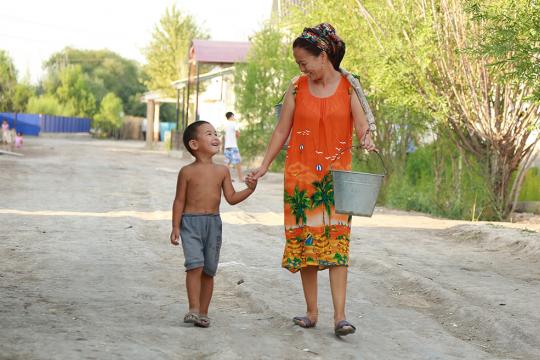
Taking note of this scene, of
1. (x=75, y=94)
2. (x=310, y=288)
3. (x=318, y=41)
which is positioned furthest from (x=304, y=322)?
(x=75, y=94)

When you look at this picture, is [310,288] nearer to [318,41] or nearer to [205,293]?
[205,293]

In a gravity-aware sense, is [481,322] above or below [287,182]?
below

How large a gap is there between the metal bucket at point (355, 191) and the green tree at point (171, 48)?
190 feet

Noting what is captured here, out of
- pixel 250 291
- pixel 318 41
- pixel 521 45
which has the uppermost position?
→ pixel 521 45

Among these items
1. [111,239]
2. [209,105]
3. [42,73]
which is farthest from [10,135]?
[42,73]

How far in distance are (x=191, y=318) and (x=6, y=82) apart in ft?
216

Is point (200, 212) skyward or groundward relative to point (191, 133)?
groundward

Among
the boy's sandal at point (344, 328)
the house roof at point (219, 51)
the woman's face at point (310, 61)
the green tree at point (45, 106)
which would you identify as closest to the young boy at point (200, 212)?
the woman's face at point (310, 61)

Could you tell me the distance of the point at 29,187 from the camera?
705 inches

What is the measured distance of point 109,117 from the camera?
75.4 meters

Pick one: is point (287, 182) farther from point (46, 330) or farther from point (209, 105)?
point (209, 105)

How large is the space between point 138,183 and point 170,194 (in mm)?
2802

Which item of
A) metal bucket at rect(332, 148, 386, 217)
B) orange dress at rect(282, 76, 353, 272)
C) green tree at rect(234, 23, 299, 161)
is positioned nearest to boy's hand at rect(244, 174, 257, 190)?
orange dress at rect(282, 76, 353, 272)

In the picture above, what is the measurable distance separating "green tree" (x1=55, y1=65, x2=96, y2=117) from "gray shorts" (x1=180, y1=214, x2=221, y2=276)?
78210 millimetres
